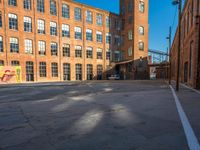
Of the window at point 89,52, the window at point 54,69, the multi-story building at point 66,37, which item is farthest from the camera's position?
the window at point 89,52

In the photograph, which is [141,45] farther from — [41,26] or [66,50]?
[41,26]

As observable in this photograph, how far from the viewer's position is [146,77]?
131 ft

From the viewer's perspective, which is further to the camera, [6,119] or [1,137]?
[6,119]

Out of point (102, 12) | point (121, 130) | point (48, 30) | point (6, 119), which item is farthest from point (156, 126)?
point (102, 12)

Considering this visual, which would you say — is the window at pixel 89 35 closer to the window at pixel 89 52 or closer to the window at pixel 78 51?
the window at pixel 89 52

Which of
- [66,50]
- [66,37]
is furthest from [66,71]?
[66,37]

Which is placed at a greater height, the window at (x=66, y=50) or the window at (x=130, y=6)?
the window at (x=130, y=6)

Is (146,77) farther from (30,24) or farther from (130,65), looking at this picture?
(30,24)

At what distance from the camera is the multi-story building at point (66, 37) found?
90.7 feet

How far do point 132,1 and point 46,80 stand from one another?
2710 cm

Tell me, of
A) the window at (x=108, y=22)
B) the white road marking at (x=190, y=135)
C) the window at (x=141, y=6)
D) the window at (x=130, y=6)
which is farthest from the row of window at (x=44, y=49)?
the white road marking at (x=190, y=135)

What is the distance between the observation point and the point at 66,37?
33.3 metres

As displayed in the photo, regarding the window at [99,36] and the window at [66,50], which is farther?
the window at [99,36]

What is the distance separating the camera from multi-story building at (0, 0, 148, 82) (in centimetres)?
2766
